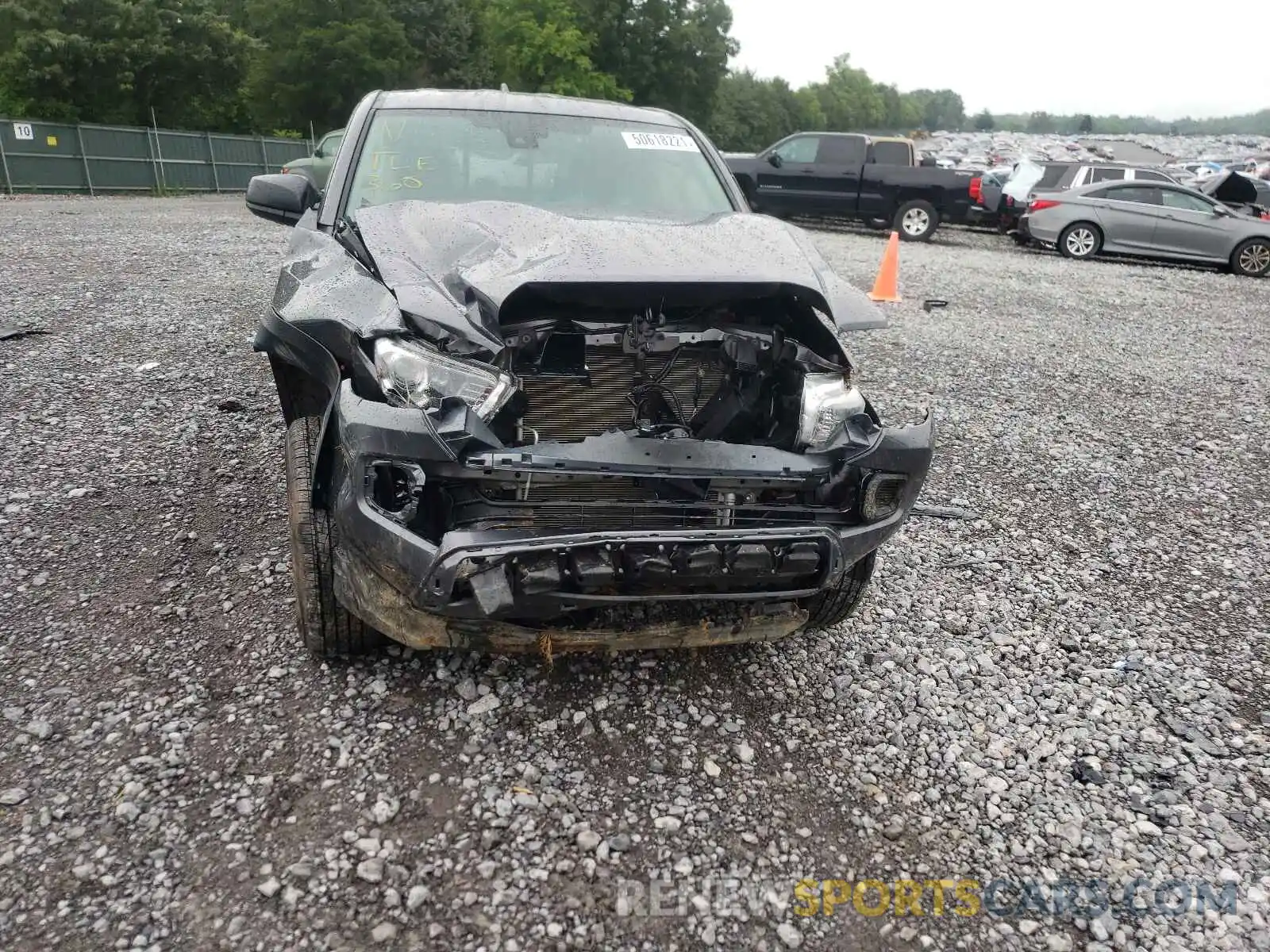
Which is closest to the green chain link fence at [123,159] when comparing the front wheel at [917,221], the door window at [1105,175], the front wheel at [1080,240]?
the front wheel at [917,221]

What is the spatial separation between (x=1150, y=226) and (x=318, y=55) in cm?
2886

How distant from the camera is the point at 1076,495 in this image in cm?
465

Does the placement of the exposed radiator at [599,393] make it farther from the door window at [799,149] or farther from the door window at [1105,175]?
the door window at [1105,175]

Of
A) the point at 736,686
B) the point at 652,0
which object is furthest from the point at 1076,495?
the point at 652,0

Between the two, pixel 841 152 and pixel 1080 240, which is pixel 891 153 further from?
pixel 1080 240

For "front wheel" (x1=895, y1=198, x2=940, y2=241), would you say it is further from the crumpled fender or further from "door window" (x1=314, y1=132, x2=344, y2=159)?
the crumpled fender

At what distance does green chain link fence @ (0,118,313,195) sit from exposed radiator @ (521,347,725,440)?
2324 centimetres

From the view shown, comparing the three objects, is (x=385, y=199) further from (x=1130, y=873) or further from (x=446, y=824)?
(x=1130, y=873)

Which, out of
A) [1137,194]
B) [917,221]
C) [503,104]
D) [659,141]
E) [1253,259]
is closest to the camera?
[503,104]

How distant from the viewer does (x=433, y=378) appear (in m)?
2.45

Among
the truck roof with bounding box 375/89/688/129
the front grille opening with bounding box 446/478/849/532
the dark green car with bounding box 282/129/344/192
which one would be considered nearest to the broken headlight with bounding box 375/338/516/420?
the front grille opening with bounding box 446/478/849/532

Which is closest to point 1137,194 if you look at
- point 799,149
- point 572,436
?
point 799,149

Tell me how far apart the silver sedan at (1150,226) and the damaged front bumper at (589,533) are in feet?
45.2

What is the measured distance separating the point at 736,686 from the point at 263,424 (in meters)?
3.25
